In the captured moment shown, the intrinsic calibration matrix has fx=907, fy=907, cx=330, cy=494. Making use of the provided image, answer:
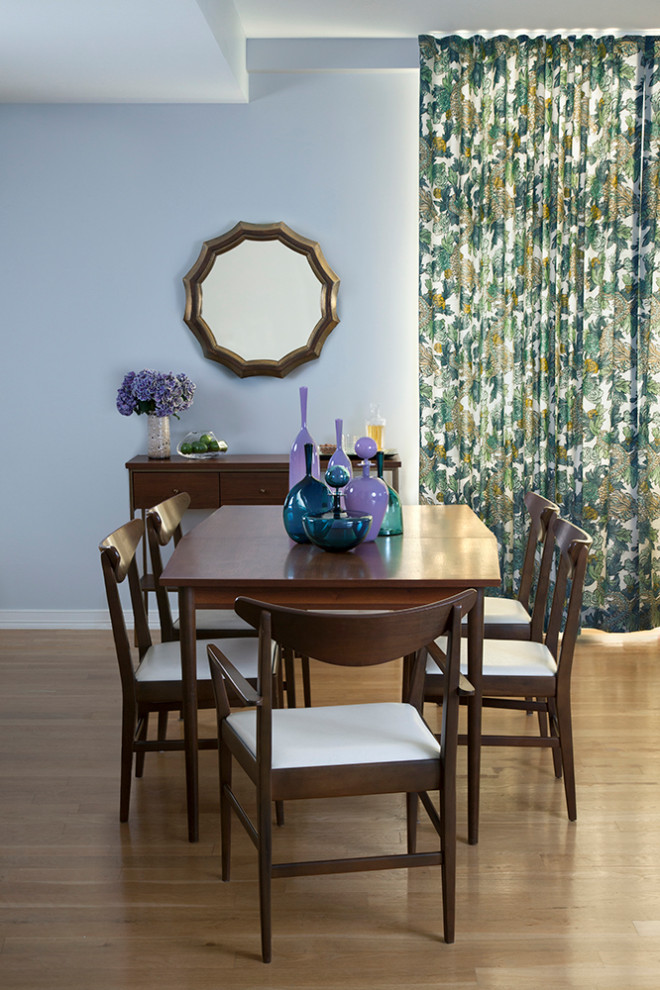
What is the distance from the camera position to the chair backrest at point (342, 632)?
1921 mm

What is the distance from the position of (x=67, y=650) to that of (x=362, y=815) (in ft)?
7.23

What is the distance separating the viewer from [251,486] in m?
4.51

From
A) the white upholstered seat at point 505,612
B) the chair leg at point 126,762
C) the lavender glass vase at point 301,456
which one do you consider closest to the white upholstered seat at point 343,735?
the chair leg at point 126,762

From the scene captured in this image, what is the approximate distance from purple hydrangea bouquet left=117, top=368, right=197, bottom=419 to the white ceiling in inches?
54.3

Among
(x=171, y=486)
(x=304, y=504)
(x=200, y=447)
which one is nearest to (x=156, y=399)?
(x=200, y=447)

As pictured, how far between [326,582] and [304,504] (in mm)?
494

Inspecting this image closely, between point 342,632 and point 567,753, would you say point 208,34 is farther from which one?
point 567,753

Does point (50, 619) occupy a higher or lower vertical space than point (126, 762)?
lower

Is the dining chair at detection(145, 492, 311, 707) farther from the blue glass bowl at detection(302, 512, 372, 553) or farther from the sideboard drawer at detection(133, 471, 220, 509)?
the sideboard drawer at detection(133, 471, 220, 509)

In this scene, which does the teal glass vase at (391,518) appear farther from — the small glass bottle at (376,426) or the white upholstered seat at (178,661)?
the small glass bottle at (376,426)

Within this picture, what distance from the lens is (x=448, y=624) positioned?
6.64ft

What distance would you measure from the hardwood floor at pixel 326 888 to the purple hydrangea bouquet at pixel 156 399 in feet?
5.61

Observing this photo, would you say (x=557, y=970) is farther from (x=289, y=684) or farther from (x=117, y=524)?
(x=117, y=524)

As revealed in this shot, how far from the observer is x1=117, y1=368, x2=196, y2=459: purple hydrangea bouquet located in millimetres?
4500
